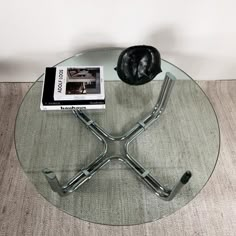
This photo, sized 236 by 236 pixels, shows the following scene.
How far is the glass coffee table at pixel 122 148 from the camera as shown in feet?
2.80

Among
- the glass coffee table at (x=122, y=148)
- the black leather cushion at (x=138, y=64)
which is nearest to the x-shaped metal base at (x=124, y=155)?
the glass coffee table at (x=122, y=148)

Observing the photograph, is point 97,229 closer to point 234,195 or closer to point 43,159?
point 43,159

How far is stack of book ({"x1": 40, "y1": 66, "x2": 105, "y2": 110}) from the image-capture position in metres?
0.92

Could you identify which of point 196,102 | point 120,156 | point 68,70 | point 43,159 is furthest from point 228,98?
point 43,159

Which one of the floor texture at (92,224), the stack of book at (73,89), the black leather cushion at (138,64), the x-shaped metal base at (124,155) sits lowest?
the floor texture at (92,224)

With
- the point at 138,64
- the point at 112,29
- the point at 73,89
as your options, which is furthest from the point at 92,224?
the point at 112,29

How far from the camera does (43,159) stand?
3.02 feet

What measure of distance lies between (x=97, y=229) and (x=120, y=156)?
0.85 ft

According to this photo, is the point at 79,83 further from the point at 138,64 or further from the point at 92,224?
the point at 92,224

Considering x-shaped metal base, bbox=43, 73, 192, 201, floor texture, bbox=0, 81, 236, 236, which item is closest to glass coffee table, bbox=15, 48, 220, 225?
x-shaped metal base, bbox=43, 73, 192, 201

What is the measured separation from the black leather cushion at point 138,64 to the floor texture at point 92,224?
18.9 inches

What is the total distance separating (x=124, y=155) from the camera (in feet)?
3.35

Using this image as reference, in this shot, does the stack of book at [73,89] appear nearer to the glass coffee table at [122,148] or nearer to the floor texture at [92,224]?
the glass coffee table at [122,148]

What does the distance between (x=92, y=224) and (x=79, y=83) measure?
1.60 ft
